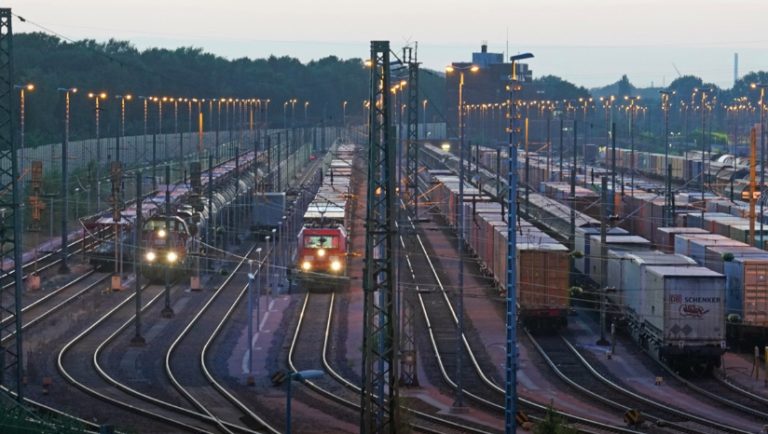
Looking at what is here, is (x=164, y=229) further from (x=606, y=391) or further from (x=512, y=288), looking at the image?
(x=512, y=288)

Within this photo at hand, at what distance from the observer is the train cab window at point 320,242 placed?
42.3 metres

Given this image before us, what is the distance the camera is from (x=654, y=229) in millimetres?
46125

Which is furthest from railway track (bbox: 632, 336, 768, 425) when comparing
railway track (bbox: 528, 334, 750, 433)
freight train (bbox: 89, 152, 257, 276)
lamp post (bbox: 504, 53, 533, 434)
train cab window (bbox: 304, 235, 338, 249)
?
freight train (bbox: 89, 152, 257, 276)

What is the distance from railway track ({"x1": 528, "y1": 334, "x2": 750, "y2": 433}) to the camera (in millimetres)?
24500

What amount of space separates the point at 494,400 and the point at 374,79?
9121mm

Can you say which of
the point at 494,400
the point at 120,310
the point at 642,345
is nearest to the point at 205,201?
the point at 120,310

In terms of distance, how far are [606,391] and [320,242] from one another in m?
15.8

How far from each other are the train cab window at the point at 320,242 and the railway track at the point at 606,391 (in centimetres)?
934

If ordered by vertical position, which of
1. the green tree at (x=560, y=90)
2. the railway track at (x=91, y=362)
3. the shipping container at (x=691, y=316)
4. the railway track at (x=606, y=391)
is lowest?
the railway track at (x=91, y=362)

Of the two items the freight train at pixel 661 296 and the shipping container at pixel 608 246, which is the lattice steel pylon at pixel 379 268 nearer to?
the freight train at pixel 661 296

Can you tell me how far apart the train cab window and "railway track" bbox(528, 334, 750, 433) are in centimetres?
934

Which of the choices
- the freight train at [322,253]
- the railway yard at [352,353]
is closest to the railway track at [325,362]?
the railway yard at [352,353]

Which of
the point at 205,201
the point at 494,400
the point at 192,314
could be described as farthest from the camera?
the point at 205,201

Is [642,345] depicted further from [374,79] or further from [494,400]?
[374,79]
